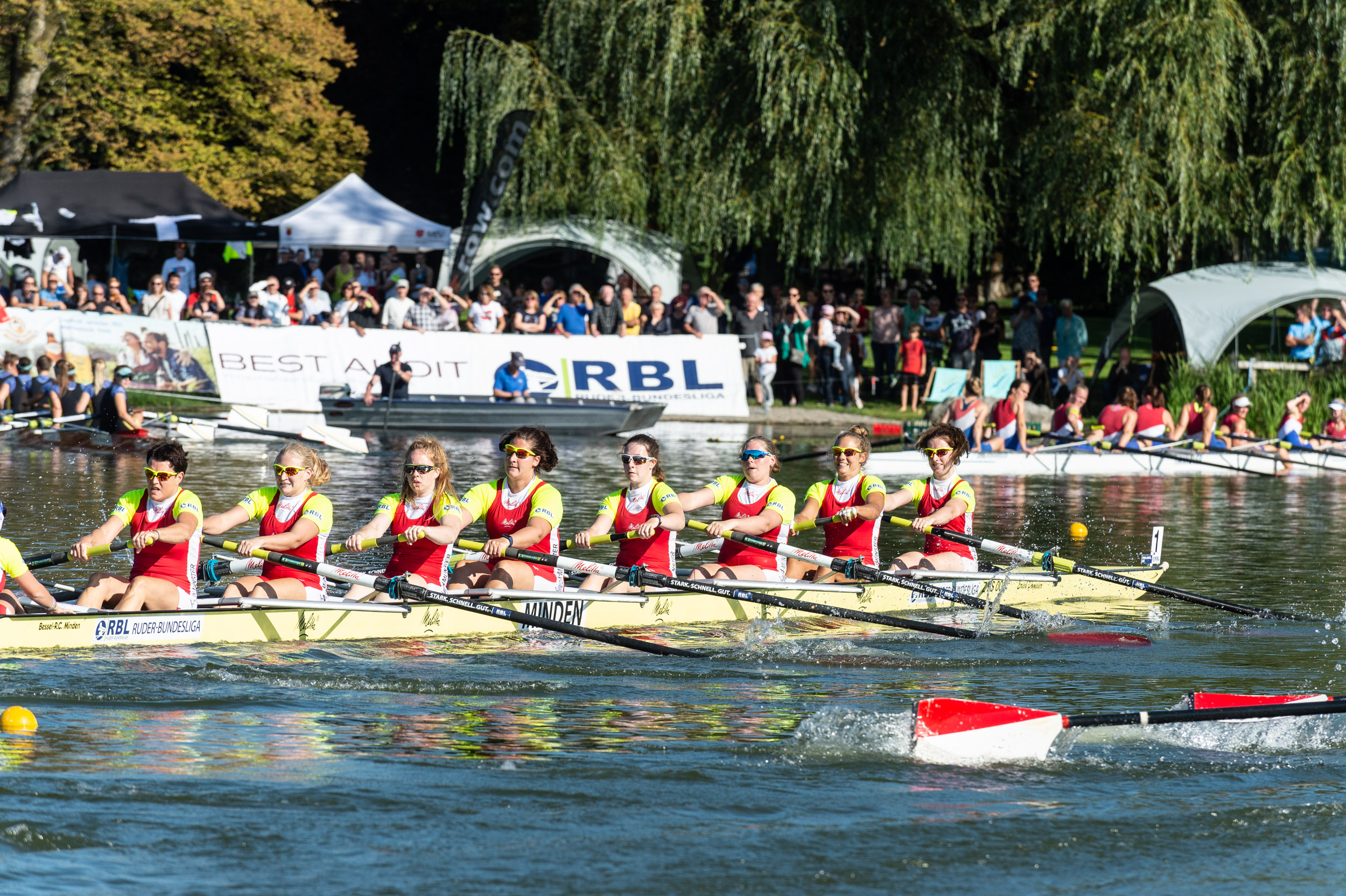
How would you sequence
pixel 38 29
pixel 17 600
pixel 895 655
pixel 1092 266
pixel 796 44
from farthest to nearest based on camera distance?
pixel 1092 266 < pixel 38 29 < pixel 796 44 < pixel 895 655 < pixel 17 600

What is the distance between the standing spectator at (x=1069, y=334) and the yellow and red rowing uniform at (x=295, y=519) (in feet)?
56.4

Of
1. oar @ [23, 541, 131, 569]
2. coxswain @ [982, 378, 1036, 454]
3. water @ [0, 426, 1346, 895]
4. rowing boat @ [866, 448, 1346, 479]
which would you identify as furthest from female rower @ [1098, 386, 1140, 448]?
oar @ [23, 541, 131, 569]

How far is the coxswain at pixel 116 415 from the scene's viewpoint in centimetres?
1998

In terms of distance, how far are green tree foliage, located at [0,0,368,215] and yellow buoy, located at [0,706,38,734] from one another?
87.6 ft

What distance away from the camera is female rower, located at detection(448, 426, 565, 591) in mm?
10539

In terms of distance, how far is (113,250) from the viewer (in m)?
28.9

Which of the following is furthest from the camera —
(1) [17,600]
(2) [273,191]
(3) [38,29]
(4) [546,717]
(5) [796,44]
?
(2) [273,191]

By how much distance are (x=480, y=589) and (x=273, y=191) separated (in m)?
26.4

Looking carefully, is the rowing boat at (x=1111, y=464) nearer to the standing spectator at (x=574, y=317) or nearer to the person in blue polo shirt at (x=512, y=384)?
the person in blue polo shirt at (x=512, y=384)

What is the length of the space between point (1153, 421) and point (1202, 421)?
0.67 m

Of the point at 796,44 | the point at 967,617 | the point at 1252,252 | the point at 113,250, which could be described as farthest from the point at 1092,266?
the point at 967,617

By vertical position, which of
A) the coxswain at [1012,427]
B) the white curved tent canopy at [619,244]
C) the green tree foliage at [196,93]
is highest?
the green tree foliage at [196,93]

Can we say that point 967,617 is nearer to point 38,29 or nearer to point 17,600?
point 17,600

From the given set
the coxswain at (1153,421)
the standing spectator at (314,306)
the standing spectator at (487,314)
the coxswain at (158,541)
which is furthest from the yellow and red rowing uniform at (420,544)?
the standing spectator at (314,306)
